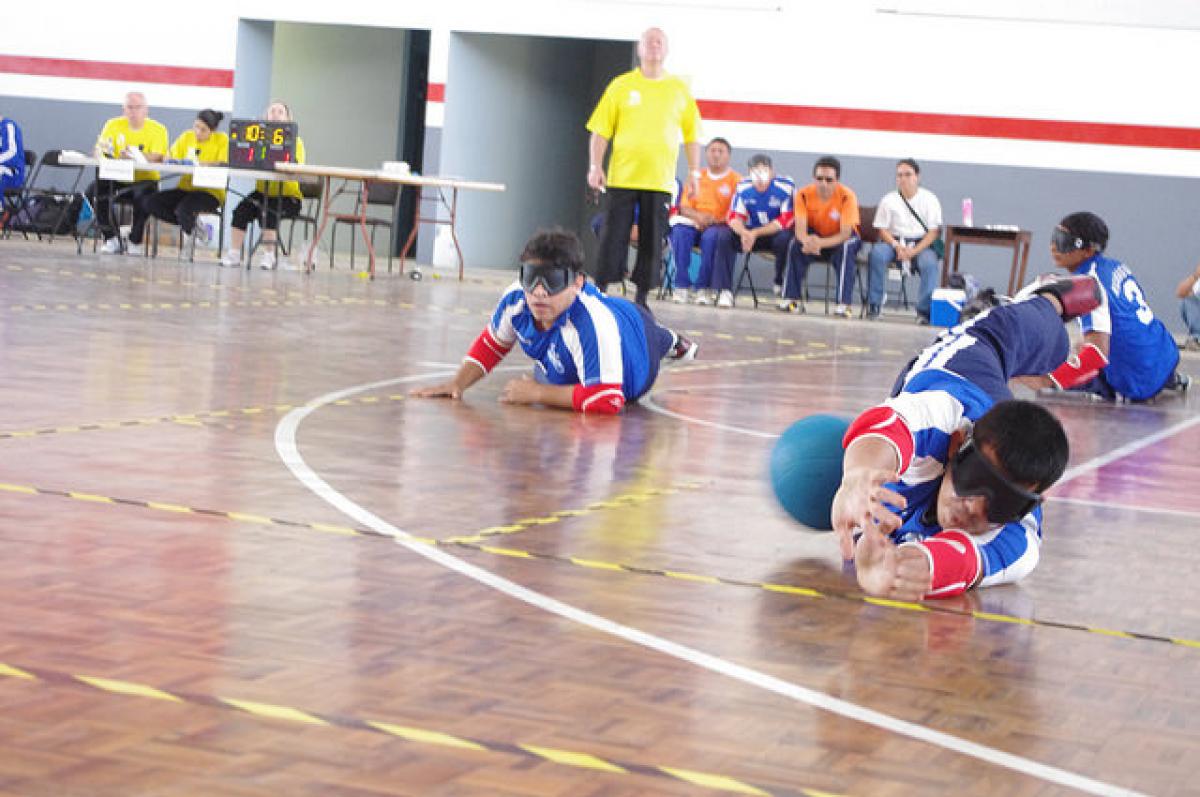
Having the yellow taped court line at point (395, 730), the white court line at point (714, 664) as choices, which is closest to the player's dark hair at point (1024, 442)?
the white court line at point (714, 664)

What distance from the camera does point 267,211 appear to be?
60.8 ft

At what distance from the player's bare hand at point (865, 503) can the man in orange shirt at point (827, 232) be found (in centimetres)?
1411

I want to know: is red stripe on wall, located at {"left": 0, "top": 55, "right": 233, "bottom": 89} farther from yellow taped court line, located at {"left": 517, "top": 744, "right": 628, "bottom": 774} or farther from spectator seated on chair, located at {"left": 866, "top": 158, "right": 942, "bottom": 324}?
yellow taped court line, located at {"left": 517, "top": 744, "right": 628, "bottom": 774}

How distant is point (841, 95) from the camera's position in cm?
2083

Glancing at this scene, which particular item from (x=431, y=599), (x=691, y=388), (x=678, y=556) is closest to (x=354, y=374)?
(x=691, y=388)

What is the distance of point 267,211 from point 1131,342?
1034 centimetres

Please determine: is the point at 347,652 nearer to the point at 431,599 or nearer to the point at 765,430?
the point at 431,599

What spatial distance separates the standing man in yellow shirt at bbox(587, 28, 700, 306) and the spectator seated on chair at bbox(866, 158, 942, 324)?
16.5 ft

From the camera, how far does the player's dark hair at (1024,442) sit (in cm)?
418

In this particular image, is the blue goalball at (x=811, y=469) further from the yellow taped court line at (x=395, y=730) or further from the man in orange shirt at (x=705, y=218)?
the man in orange shirt at (x=705, y=218)

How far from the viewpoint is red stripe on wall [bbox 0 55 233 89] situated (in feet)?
78.3

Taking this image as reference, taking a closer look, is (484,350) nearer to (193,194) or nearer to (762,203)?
(762,203)

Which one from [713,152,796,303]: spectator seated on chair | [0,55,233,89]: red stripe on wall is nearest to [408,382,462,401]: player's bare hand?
[713,152,796,303]: spectator seated on chair

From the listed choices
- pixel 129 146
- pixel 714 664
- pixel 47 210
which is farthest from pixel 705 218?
pixel 714 664
